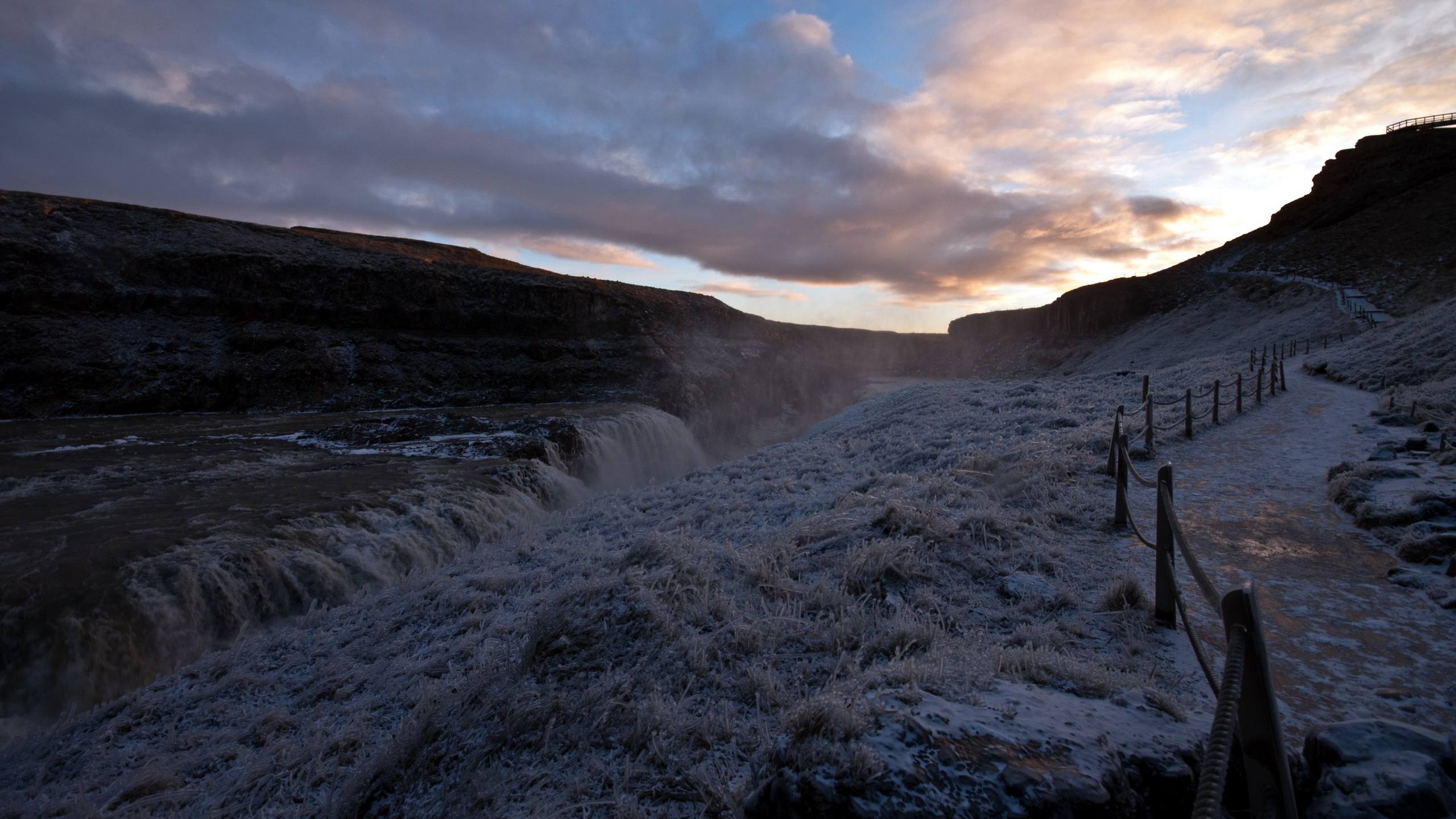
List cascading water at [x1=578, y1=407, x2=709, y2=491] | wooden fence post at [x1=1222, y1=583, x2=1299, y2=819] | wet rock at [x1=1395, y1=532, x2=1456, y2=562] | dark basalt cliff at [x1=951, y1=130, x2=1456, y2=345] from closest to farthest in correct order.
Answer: wooden fence post at [x1=1222, y1=583, x2=1299, y2=819] → wet rock at [x1=1395, y1=532, x2=1456, y2=562] → cascading water at [x1=578, y1=407, x2=709, y2=491] → dark basalt cliff at [x1=951, y1=130, x2=1456, y2=345]

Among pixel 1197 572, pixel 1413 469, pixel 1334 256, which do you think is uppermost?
pixel 1334 256

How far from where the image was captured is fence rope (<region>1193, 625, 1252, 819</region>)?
1827 millimetres

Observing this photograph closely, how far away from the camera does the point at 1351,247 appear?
2004 inches

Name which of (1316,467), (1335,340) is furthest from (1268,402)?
(1335,340)

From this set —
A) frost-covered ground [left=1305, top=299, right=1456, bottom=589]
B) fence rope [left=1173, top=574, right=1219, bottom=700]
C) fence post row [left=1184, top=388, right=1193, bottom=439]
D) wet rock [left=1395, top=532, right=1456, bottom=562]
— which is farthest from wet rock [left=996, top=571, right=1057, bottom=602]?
fence post row [left=1184, top=388, right=1193, bottom=439]

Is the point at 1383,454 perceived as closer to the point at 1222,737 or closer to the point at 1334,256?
the point at 1222,737

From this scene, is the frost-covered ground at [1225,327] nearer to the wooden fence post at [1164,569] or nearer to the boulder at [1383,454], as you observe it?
the boulder at [1383,454]

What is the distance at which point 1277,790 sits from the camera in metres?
2.31

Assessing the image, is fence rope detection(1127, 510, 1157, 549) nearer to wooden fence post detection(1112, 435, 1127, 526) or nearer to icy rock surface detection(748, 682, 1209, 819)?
wooden fence post detection(1112, 435, 1127, 526)

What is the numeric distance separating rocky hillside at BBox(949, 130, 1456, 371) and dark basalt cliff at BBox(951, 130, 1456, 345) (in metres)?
0.10

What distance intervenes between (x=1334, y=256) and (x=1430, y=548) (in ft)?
209

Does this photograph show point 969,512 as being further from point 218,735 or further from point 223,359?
point 223,359

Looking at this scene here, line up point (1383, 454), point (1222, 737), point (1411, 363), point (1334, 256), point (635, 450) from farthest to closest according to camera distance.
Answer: point (1334, 256), point (635, 450), point (1411, 363), point (1383, 454), point (1222, 737)

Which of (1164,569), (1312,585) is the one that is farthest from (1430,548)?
(1164,569)
